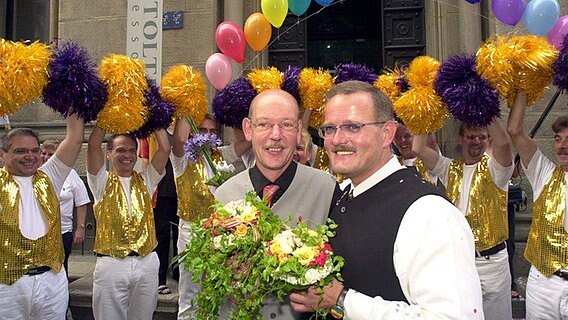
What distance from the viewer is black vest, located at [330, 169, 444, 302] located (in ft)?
5.39

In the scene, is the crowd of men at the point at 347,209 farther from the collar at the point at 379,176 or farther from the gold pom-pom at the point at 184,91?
the gold pom-pom at the point at 184,91

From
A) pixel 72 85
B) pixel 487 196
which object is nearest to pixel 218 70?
pixel 72 85

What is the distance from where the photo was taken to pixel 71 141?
343cm

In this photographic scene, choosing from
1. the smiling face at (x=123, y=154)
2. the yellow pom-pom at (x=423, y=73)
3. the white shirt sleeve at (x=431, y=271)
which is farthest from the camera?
the smiling face at (x=123, y=154)

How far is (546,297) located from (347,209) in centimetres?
213

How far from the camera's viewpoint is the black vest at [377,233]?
164 cm

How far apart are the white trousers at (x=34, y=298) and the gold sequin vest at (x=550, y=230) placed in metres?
3.29

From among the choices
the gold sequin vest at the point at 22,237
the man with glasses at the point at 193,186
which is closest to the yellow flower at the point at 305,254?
the gold sequin vest at the point at 22,237

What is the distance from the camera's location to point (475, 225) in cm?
387

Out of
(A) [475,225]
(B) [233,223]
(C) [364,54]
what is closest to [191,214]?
(A) [475,225]

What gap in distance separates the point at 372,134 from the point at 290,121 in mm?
615

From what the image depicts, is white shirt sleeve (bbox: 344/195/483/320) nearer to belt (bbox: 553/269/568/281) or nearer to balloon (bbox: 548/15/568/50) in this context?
belt (bbox: 553/269/568/281)

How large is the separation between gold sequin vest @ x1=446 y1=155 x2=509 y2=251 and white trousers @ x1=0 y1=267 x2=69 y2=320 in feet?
10.1

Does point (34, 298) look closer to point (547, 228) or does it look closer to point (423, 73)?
point (423, 73)
